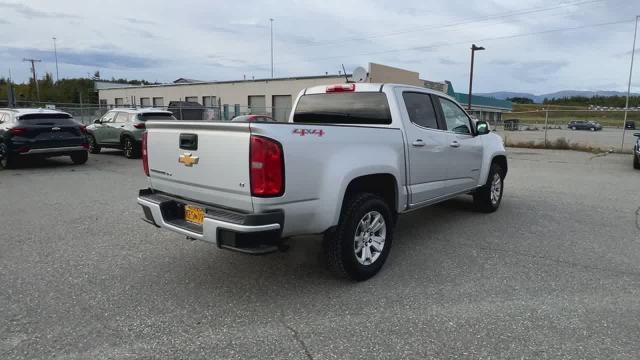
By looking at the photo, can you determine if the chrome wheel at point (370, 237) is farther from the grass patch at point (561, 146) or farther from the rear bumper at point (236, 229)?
the grass patch at point (561, 146)

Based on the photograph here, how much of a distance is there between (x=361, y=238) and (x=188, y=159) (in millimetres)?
1675

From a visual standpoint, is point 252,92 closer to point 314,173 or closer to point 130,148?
point 130,148

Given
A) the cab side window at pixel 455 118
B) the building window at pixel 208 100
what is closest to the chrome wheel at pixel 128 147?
the cab side window at pixel 455 118

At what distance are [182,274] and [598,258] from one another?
4.33 metres

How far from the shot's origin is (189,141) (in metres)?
3.75

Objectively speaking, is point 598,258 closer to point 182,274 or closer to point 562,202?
point 562,202

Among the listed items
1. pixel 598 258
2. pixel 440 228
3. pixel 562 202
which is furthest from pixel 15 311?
pixel 562 202

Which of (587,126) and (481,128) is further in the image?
(587,126)

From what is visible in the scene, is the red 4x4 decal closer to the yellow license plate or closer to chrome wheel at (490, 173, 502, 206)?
the yellow license plate

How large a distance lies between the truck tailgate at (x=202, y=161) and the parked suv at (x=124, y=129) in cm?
1102

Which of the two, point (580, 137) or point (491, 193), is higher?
point (491, 193)

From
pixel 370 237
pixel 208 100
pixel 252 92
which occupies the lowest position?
pixel 370 237

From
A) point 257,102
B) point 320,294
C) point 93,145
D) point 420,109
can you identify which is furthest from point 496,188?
point 257,102

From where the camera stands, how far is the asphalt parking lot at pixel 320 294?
3029 millimetres
